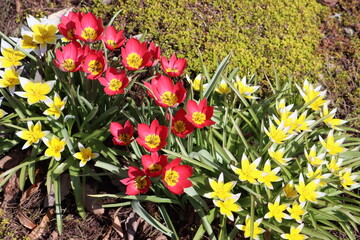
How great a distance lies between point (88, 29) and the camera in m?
1.99

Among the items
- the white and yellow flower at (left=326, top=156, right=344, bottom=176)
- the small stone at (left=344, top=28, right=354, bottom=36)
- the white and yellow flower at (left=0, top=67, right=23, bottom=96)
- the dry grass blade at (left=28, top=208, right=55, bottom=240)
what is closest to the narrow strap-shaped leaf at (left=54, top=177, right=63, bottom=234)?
the dry grass blade at (left=28, top=208, right=55, bottom=240)

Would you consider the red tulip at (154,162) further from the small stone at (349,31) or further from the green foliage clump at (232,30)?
the small stone at (349,31)

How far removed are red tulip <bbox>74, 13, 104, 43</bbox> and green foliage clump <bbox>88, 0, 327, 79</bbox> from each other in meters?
0.93

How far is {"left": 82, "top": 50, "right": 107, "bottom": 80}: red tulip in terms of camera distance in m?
1.94

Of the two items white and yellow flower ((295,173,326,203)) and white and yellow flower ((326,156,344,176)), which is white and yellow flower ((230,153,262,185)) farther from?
white and yellow flower ((326,156,344,176))

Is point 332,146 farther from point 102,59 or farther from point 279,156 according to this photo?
point 102,59

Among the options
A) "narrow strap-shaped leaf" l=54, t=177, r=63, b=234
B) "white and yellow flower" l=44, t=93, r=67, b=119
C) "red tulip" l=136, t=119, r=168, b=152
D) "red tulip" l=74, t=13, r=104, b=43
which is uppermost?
"red tulip" l=74, t=13, r=104, b=43

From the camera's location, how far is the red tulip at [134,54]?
1.98m

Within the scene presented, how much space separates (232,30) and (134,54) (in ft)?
4.43

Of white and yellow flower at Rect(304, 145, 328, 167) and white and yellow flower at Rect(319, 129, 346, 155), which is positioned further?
white and yellow flower at Rect(319, 129, 346, 155)

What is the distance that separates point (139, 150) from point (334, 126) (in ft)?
4.27

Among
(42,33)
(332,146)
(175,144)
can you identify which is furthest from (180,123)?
(42,33)

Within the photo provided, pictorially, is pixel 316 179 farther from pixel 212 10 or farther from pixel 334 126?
pixel 212 10

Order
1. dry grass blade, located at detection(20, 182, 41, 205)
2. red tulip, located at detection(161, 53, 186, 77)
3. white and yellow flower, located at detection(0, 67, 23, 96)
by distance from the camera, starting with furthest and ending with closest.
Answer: dry grass blade, located at detection(20, 182, 41, 205), white and yellow flower, located at detection(0, 67, 23, 96), red tulip, located at detection(161, 53, 186, 77)
